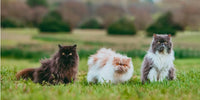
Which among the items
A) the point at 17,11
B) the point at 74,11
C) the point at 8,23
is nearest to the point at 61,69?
the point at 8,23

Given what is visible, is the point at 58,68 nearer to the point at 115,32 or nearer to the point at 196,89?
the point at 196,89

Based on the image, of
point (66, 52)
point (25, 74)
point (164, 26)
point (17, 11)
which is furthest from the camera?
point (17, 11)

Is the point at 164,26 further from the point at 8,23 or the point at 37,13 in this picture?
the point at 37,13

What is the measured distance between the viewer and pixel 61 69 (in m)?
6.92

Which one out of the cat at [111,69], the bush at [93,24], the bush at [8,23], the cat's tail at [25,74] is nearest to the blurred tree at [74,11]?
the bush at [93,24]

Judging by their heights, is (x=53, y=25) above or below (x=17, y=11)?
below

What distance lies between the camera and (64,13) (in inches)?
1746

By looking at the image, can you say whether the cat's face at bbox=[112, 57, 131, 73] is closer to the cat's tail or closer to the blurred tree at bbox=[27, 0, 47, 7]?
the cat's tail

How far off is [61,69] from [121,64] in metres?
1.49

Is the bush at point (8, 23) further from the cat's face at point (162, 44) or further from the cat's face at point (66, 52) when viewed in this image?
the cat's face at point (162, 44)

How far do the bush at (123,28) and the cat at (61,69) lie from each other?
25.2 metres

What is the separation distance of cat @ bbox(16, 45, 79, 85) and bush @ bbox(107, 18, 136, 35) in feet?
82.6

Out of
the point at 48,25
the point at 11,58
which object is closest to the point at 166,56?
the point at 11,58

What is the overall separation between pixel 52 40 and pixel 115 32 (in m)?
7.84
